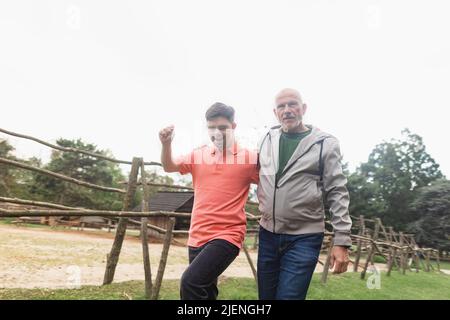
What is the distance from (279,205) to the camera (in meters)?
2.01

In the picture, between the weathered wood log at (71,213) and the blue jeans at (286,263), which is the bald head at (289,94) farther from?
the weathered wood log at (71,213)

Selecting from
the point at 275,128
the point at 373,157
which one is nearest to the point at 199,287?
the point at 275,128

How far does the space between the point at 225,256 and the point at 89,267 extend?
586cm

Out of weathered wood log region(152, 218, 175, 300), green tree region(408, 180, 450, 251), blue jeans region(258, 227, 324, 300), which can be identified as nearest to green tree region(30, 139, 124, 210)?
weathered wood log region(152, 218, 175, 300)

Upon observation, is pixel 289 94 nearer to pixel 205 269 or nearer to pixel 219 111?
pixel 219 111

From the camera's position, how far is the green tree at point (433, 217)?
82.0 feet

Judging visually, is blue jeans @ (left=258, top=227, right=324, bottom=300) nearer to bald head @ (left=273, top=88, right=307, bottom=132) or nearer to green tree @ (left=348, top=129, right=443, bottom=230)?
bald head @ (left=273, top=88, right=307, bottom=132)

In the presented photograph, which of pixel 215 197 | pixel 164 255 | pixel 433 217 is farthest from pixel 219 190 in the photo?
pixel 433 217

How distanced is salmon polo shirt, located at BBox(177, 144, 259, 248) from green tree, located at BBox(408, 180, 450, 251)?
26.6 m

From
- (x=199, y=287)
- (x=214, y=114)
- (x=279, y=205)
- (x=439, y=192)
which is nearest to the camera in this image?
(x=199, y=287)
